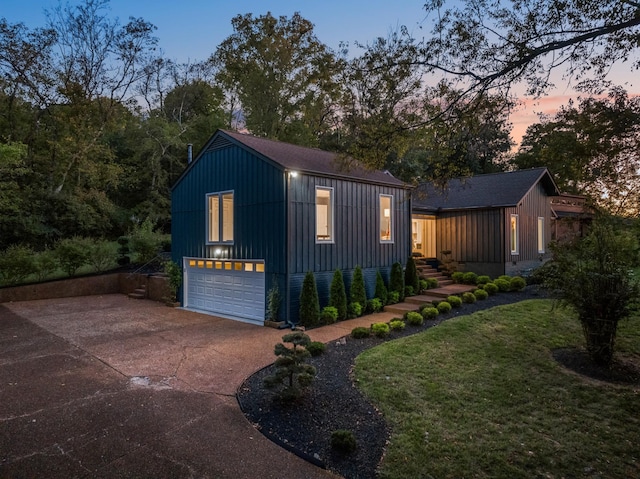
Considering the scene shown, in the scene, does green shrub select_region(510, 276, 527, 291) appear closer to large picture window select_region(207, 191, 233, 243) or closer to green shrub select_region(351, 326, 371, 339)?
green shrub select_region(351, 326, 371, 339)

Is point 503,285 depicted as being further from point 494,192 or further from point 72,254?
point 72,254

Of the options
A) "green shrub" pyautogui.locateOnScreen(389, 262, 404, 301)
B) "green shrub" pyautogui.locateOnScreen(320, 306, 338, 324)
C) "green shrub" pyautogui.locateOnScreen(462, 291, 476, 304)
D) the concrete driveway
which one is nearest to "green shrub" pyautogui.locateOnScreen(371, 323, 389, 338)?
the concrete driveway

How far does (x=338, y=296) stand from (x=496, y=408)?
5.20 metres

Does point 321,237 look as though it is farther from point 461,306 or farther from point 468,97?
point 468,97

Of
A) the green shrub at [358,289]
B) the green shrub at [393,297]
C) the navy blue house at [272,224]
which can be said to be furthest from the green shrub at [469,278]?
the green shrub at [358,289]

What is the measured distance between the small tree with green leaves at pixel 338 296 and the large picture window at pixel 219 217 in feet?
10.9

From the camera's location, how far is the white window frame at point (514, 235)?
1471 cm

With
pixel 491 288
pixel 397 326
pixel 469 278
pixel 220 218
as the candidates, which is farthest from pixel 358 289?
pixel 469 278

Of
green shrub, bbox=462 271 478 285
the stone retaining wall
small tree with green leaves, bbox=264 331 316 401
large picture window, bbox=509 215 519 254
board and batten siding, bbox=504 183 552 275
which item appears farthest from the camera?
large picture window, bbox=509 215 519 254

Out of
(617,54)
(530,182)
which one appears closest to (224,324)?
(617,54)

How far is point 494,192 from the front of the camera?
15672 millimetres

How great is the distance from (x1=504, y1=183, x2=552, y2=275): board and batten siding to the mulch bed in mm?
10614

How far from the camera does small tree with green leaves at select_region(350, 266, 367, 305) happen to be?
10.3 metres

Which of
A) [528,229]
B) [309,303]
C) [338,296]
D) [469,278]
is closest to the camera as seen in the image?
[309,303]
